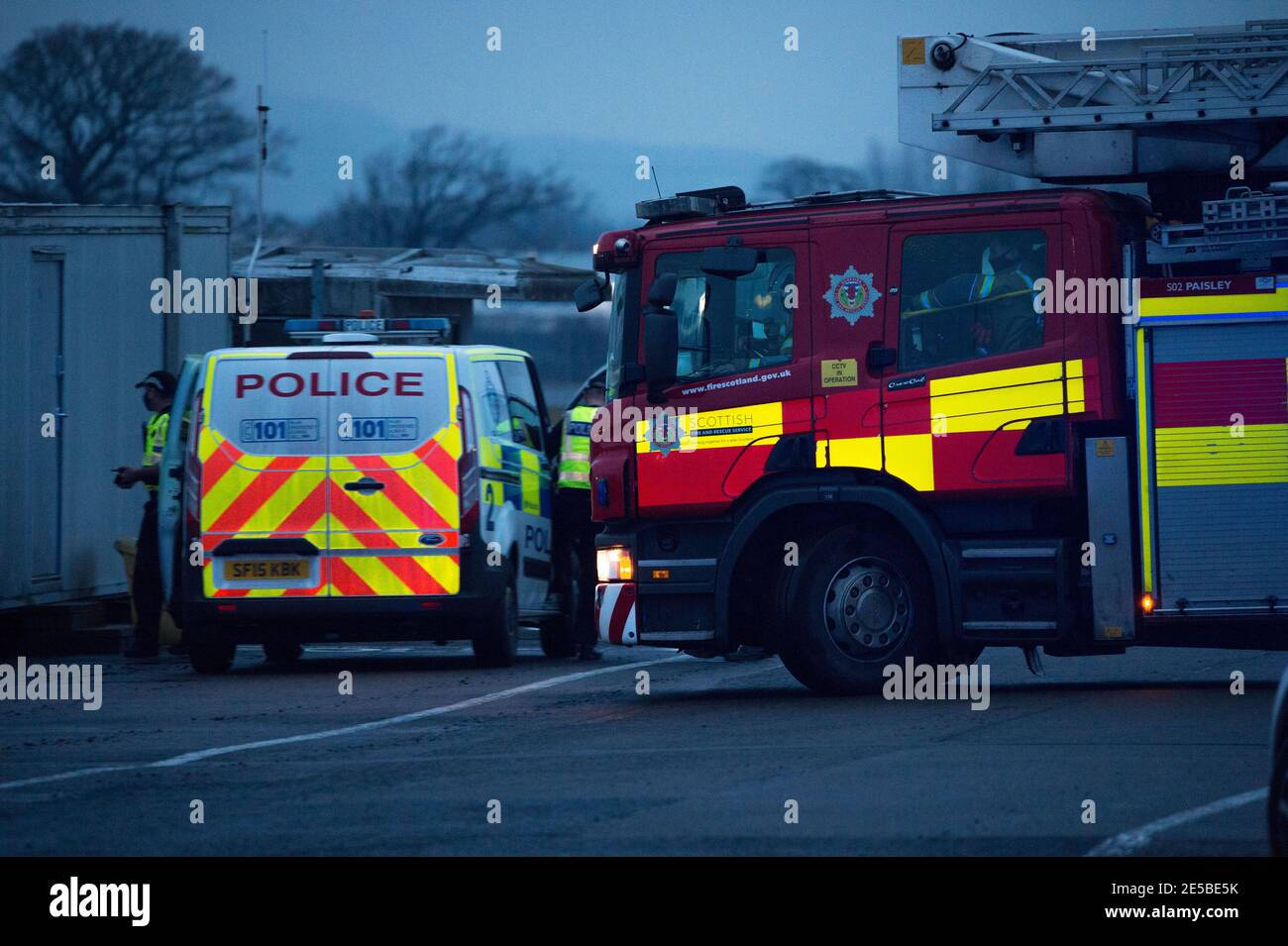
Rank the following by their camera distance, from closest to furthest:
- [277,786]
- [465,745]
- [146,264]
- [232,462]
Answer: [277,786] < [465,745] < [232,462] < [146,264]

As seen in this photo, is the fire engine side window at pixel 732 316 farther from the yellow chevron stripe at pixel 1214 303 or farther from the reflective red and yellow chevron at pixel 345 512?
the reflective red and yellow chevron at pixel 345 512

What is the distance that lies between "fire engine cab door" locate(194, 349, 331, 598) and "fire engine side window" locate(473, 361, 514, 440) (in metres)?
1.07

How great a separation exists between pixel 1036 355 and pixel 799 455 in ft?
4.67

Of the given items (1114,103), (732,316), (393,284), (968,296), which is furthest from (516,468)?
(393,284)

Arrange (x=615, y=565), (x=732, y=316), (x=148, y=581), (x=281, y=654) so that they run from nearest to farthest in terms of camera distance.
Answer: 1. (x=732, y=316)
2. (x=615, y=565)
3. (x=148, y=581)
4. (x=281, y=654)

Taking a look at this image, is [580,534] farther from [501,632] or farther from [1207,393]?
[1207,393]

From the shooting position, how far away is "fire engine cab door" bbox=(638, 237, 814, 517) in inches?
464

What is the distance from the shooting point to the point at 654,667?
15305 millimetres

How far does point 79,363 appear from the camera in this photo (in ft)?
58.1

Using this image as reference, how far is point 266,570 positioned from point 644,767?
5.34 meters

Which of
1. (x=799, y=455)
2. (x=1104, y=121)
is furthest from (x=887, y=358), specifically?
(x=1104, y=121)

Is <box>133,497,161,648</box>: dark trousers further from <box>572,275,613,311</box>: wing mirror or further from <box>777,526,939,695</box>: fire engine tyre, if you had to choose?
<box>777,526,939,695</box>: fire engine tyre

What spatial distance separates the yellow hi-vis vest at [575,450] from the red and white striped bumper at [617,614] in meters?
3.71
